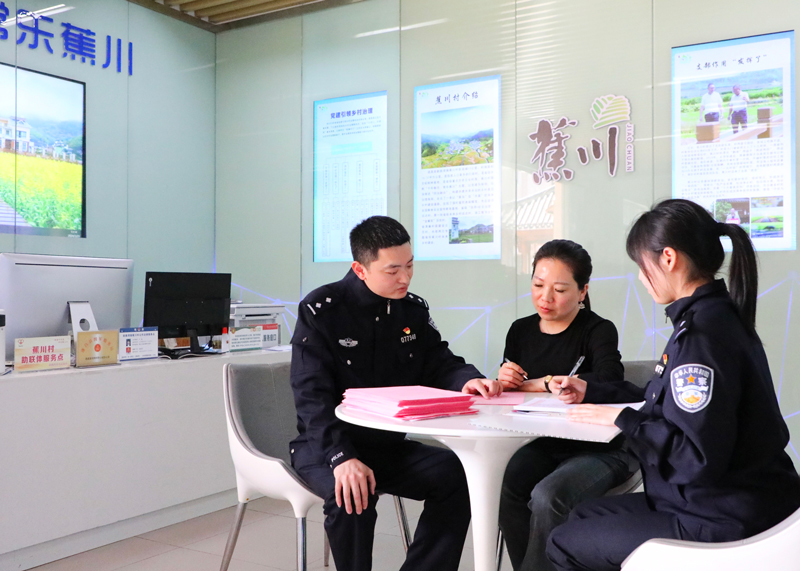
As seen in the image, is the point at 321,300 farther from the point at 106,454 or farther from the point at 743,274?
the point at 106,454

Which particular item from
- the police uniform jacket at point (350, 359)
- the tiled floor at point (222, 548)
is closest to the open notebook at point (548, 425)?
the police uniform jacket at point (350, 359)

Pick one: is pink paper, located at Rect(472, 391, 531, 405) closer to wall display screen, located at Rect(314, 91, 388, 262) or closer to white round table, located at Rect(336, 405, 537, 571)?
white round table, located at Rect(336, 405, 537, 571)

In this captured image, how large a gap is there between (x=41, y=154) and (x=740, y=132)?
441cm

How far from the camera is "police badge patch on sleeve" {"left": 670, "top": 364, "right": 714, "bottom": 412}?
1.33 metres

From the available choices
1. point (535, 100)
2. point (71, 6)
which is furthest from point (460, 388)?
point (71, 6)

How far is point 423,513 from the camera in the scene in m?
2.09

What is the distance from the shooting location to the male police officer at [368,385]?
1.91 meters

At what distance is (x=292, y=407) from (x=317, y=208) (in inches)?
128

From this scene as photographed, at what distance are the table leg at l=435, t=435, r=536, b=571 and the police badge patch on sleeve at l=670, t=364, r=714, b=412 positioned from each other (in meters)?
0.44

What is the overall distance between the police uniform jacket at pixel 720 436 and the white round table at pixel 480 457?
1.08ft

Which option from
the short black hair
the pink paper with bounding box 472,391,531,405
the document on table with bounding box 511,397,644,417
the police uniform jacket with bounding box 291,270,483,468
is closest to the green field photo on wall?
the police uniform jacket with bounding box 291,270,483,468

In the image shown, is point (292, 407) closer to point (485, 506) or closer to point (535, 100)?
point (485, 506)

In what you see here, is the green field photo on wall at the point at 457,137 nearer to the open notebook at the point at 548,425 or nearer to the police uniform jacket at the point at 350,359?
the police uniform jacket at the point at 350,359

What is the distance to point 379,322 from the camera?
2225 mm
